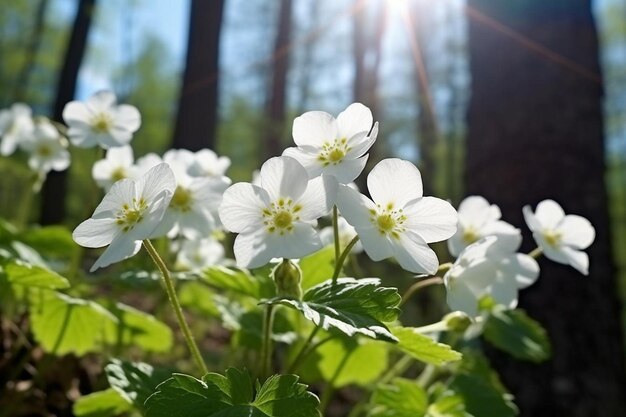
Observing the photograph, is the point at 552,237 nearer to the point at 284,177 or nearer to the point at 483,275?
the point at 483,275

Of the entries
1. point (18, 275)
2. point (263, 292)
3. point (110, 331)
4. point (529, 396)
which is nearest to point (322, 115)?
point (263, 292)

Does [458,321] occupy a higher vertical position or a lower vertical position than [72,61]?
lower

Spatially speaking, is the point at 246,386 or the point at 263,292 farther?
the point at 263,292

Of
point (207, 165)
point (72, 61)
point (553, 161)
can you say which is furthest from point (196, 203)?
point (72, 61)

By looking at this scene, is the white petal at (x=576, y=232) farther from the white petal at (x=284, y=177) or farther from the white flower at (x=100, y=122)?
the white flower at (x=100, y=122)

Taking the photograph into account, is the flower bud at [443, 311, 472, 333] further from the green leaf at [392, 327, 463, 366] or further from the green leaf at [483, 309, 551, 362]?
the green leaf at [483, 309, 551, 362]

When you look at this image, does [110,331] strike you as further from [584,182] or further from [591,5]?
[591,5]

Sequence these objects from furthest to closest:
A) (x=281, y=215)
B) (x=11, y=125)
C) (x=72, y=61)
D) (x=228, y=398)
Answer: (x=72, y=61) → (x=11, y=125) → (x=281, y=215) → (x=228, y=398)
